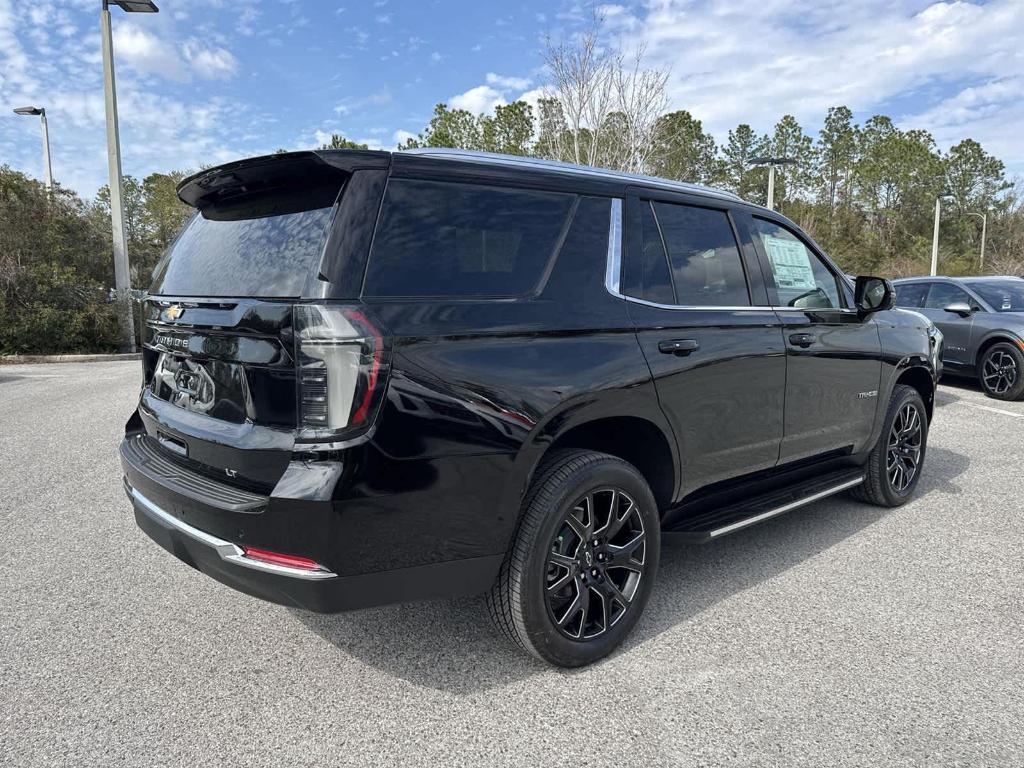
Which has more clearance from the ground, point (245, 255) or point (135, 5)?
point (135, 5)

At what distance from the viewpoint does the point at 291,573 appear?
2.18m

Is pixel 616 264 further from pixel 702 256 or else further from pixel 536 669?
pixel 536 669

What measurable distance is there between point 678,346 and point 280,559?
5.82 feet

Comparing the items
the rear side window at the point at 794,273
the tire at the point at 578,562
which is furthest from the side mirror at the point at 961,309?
the tire at the point at 578,562

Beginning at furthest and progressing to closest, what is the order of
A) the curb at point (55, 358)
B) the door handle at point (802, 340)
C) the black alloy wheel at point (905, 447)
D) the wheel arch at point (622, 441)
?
the curb at point (55, 358) → the black alloy wheel at point (905, 447) → the door handle at point (802, 340) → the wheel arch at point (622, 441)

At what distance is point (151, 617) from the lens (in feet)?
10.1

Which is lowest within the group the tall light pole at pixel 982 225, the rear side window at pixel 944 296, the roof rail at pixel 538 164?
the rear side window at pixel 944 296

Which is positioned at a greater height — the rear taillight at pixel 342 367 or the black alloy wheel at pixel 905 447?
the rear taillight at pixel 342 367

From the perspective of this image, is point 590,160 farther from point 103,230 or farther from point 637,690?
point 637,690

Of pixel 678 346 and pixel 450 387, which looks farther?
pixel 678 346

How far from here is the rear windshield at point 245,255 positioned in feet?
7.55

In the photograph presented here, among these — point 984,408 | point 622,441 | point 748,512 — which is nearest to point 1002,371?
point 984,408

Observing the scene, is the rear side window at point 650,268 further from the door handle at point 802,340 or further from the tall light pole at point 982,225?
the tall light pole at point 982,225

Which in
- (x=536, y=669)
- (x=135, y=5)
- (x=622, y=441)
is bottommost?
(x=536, y=669)
